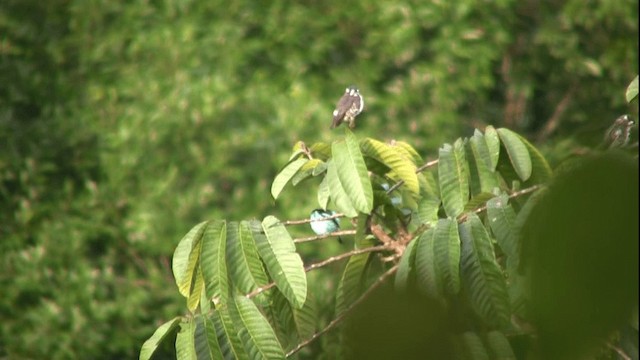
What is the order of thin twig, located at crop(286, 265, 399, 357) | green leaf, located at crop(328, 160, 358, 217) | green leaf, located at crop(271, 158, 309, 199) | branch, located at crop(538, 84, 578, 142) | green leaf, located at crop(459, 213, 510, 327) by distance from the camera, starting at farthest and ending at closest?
branch, located at crop(538, 84, 578, 142) < green leaf, located at crop(271, 158, 309, 199) < green leaf, located at crop(328, 160, 358, 217) < green leaf, located at crop(459, 213, 510, 327) < thin twig, located at crop(286, 265, 399, 357)

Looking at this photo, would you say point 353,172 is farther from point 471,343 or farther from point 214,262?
point 471,343

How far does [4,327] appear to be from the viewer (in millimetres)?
4824

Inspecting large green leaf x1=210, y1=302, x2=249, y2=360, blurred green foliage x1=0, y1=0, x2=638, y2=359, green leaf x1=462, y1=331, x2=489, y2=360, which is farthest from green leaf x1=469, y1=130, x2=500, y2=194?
blurred green foliage x1=0, y1=0, x2=638, y2=359

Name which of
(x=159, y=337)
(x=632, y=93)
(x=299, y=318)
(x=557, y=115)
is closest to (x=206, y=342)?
(x=159, y=337)

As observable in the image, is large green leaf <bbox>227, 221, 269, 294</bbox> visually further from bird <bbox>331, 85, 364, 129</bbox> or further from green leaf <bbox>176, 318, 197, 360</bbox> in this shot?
bird <bbox>331, 85, 364, 129</bbox>

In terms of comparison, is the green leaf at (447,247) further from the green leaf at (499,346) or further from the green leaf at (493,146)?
the green leaf at (493,146)

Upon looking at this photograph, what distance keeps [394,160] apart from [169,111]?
2954 mm

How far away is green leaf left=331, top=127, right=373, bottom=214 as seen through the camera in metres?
1.94

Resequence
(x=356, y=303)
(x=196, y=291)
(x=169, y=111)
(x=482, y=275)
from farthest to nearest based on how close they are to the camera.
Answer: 1. (x=169, y=111)
2. (x=196, y=291)
3. (x=482, y=275)
4. (x=356, y=303)

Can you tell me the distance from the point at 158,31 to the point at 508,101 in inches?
76.9

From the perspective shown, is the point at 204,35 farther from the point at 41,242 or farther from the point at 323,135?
the point at 41,242

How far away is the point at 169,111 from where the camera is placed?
16.3 feet

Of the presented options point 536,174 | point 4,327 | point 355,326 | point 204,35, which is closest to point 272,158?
point 204,35

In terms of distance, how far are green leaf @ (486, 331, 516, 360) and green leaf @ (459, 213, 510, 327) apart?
0.02 m
